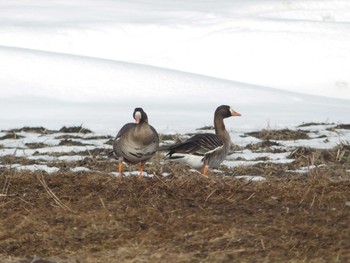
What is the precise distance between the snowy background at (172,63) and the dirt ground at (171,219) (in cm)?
834

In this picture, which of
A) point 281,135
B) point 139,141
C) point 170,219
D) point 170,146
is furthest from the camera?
point 281,135

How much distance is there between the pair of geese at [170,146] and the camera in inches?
383

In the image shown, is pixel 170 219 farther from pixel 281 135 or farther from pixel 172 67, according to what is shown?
pixel 172 67

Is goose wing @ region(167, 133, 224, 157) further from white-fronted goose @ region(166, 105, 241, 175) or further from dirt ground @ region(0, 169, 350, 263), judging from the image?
dirt ground @ region(0, 169, 350, 263)

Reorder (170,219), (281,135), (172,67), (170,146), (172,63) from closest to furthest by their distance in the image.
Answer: (170,219) → (170,146) → (281,135) → (172,67) → (172,63)

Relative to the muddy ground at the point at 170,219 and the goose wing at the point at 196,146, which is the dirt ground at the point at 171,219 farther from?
the goose wing at the point at 196,146

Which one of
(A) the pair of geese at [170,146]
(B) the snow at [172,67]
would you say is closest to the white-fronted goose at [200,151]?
(A) the pair of geese at [170,146]

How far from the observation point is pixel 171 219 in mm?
6926

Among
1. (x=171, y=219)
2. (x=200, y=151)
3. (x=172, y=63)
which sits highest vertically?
(x=172, y=63)

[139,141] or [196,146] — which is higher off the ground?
[139,141]

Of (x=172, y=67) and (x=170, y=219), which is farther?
(x=172, y=67)

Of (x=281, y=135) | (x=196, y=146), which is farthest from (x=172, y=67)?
(x=196, y=146)

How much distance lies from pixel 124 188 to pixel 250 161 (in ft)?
17.1

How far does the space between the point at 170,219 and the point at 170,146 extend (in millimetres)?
3594
